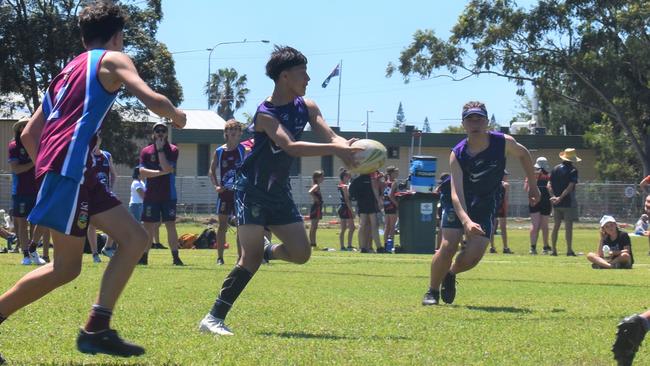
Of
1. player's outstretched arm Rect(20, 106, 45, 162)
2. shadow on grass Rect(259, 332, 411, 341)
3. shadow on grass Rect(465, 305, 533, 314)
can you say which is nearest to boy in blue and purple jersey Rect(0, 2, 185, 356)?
player's outstretched arm Rect(20, 106, 45, 162)

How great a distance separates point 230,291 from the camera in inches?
309

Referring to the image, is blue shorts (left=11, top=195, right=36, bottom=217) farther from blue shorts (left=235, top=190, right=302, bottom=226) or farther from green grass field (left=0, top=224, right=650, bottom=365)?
blue shorts (left=235, top=190, right=302, bottom=226)

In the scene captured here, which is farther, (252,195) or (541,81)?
(541,81)

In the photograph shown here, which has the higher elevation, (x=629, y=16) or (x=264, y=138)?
(x=629, y=16)

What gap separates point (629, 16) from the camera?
45781mm

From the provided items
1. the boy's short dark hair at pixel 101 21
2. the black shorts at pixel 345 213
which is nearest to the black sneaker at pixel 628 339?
the boy's short dark hair at pixel 101 21

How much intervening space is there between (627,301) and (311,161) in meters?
60.6

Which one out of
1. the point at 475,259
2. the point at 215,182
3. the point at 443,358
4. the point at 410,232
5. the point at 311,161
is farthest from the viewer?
the point at 311,161

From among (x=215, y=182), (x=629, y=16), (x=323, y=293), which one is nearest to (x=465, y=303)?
(x=323, y=293)

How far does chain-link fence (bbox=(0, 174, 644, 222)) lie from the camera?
49000 mm

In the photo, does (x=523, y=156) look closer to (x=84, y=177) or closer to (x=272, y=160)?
(x=272, y=160)

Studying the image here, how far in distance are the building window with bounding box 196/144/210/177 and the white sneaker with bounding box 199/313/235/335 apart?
61344 millimetres

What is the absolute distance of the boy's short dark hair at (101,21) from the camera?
20.2 ft

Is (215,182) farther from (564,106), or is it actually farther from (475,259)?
(564,106)
